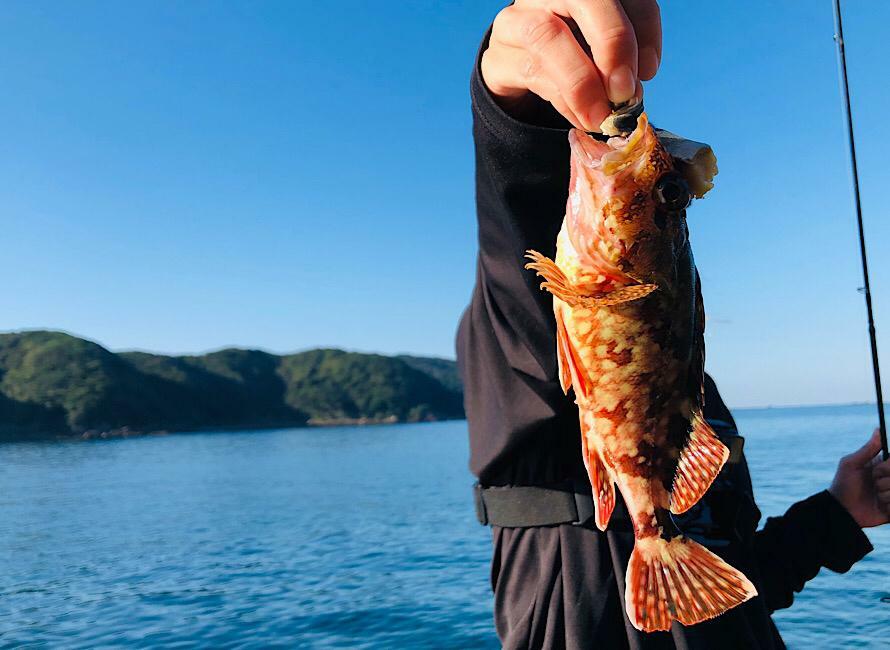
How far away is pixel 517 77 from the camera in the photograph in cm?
201

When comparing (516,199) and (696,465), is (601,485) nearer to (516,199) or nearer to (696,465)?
(696,465)

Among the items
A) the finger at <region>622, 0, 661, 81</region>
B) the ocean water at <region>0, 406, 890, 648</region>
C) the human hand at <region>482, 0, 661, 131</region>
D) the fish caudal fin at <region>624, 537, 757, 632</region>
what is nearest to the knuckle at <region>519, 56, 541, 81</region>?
the human hand at <region>482, 0, 661, 131</region>

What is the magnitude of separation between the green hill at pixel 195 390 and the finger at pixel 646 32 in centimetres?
11501

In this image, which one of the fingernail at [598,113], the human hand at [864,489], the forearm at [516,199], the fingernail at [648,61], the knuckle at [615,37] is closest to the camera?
the knuckle at [615,37]

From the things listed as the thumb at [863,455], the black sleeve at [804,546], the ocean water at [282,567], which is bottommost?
the ocean water at [282,567]

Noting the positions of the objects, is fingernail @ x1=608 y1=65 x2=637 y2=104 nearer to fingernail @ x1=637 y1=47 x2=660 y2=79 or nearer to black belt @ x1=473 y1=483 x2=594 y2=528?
fingernail @ x1=637 y1=47 x2=660 y2=79

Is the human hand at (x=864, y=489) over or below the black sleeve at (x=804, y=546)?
over

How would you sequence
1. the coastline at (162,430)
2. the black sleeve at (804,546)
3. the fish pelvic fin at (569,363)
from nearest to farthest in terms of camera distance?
the fish pelvic fin at (569,363) → the black sleeve at (804,546) → the coastline at (162,430)

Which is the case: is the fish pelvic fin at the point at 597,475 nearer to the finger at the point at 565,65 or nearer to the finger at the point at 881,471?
the finger at the point at 565,65

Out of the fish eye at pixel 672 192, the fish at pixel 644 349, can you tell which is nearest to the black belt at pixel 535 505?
the fish at pixel 644 349

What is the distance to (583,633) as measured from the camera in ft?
8.77

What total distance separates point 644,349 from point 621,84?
0.80 m

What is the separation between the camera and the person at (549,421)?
177 cm

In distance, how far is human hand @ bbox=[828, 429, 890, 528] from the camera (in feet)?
12.3
